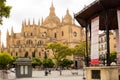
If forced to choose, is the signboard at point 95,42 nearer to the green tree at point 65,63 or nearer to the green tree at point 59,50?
the green tree at point 59,50

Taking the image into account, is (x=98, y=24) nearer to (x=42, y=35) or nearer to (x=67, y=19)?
(x=67, y=19)

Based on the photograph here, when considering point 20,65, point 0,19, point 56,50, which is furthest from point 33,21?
point 0,19

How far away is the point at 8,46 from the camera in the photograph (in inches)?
6841

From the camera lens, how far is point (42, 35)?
17600 centimetres

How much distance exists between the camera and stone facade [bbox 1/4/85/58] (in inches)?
6339

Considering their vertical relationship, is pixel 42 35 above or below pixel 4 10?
above

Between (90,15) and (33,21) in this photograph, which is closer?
(90,15)

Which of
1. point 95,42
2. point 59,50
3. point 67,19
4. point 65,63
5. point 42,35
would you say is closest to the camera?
point 95,42

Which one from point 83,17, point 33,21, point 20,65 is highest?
point 33,21

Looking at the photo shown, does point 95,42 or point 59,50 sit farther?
point 59,50

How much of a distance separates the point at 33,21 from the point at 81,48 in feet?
261

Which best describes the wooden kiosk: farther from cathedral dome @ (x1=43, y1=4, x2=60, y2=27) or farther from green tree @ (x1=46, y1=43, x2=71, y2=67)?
cathedral dome @ (x1=43, y1=4, x2=60, y2=27)

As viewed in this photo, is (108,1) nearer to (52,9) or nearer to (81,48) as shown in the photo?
(81,48)

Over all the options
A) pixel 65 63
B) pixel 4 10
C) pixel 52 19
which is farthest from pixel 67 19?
pixel 4 10
